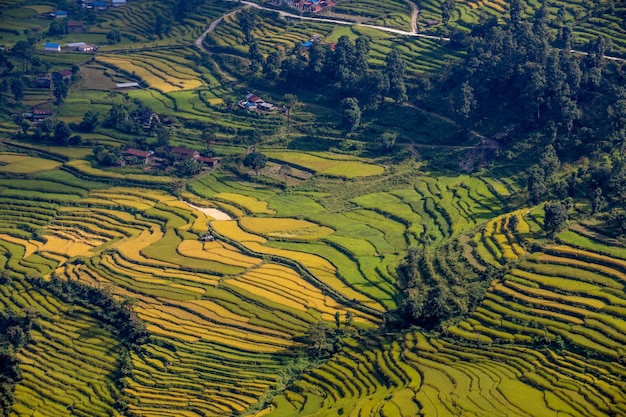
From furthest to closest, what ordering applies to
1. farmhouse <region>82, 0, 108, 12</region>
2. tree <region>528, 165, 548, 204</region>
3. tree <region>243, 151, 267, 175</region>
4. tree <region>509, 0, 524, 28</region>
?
farmhouse <region>82, 0, 108, 12</region> → tree <region>509, 0, 524, 28</region> → tree <region>243, 151, 267, 175</region> → tree <region>528, 165, 548, 204</region>

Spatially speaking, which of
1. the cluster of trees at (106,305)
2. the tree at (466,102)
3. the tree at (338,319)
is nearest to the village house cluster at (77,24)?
the tree at (466,102)

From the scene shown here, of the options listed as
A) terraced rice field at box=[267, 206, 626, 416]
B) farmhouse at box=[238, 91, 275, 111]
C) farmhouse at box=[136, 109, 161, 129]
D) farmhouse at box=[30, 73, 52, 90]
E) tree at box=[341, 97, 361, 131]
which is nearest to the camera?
terraced rice field at box=[267, 206, 626, 416]

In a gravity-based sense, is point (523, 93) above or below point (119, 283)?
above

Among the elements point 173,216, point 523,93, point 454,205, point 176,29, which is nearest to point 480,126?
point 523,93

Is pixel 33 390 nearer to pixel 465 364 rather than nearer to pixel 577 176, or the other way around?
pixel 465 364

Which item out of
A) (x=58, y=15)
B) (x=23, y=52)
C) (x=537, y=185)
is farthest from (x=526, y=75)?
(x=58, y=15)

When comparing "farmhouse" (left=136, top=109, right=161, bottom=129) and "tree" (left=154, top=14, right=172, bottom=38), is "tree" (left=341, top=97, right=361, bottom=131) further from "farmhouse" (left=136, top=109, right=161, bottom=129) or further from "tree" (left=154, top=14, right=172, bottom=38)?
"tree" (left=154, top=14, right=172, bottom=38)

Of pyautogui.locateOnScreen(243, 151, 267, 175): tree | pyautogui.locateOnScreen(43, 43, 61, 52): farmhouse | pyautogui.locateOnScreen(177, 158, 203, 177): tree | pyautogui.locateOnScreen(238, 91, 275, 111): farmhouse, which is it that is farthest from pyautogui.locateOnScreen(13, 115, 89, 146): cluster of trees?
pyautogui.locateOnScreen(43, 43, 61, 52): farmhouse
